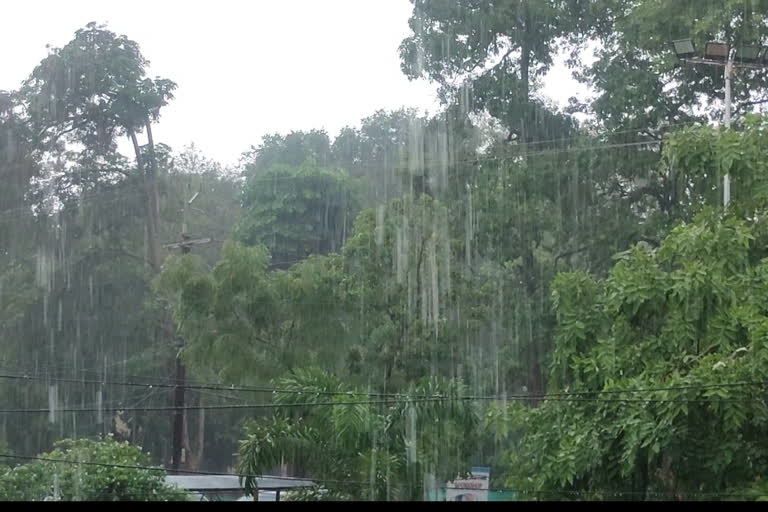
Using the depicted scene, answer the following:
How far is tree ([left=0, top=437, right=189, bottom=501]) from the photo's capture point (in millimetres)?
14258

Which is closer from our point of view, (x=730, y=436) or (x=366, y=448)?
(x=730, y=436)

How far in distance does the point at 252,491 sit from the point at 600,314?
5.00m

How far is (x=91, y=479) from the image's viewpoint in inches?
565

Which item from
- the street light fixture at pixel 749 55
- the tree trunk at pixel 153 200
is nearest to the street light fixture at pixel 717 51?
the street light fixture at pixel 749 55

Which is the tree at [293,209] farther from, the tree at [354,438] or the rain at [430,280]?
the tree at [354,438]

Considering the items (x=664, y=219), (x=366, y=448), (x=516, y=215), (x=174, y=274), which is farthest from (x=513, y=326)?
(x=366, y=448)

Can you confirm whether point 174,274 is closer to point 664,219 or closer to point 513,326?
point 513,326

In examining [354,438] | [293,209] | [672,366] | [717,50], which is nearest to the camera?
[672,366]

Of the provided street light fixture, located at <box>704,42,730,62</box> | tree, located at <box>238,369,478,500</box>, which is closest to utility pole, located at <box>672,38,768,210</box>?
street light fixture, located at <box>704,42,730,62</box>

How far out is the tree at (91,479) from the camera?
14258 millimetres

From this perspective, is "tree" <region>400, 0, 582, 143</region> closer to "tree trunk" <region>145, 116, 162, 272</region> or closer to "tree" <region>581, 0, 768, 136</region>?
"tree" <region>581, 0, 768, 136</region>

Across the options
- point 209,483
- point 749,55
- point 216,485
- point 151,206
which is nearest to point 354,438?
point 216,485

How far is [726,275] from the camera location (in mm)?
11305

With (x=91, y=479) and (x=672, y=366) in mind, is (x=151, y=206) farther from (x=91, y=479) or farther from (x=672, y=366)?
(x=672, y=366)
